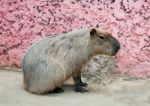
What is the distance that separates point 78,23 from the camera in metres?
5.90

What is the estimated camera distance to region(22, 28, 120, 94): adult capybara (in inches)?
202

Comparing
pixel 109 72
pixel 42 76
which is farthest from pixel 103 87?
pixel 42 76

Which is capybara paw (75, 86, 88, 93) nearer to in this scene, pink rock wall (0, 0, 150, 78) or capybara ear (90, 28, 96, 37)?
capybara ear (90, 28, 96, 37)

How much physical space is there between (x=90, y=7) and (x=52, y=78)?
1.16m

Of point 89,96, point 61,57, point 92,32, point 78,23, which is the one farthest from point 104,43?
point 78,23

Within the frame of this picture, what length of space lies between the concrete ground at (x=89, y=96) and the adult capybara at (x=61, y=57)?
12 centimetres

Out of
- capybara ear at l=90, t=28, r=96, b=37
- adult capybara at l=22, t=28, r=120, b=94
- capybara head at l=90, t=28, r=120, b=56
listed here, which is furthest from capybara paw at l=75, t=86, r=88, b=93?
capybara ear at l=90, t=28, r=96, b=37

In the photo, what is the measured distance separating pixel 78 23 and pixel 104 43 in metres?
0.70

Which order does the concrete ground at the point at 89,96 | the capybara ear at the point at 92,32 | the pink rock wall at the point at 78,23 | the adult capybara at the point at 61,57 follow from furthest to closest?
1. the pink rock wall at the point at 78,23
2. the capybara ear at the point at 92,32
3. the adult capybara at the point at 61,57
4. the concrete ground at the point at 89,96

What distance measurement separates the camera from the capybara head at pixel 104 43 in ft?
17.3

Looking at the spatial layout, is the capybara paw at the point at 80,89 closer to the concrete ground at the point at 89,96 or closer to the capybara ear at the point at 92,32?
the concrete ground at the point at 89,96

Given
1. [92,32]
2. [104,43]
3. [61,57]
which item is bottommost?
[61,57]

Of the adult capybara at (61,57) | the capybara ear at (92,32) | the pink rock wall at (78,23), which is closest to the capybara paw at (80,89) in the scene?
the adult capybara at (61,57)

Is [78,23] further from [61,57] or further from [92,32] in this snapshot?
[61,57]
